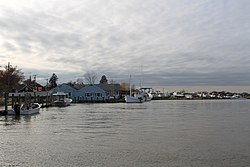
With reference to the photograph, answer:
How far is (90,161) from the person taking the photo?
54.6 feet

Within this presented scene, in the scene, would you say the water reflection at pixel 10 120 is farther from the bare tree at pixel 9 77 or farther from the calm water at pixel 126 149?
the bare tree at pixel 9 77

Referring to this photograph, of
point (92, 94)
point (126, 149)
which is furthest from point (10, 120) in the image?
point (92, 94)

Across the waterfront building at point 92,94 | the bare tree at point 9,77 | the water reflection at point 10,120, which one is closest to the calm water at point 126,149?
the water reflection at point 10,120

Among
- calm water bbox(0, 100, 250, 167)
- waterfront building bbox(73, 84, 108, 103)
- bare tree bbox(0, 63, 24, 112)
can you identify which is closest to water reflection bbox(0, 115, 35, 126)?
calm water bbox(0, 100, 250, 167)

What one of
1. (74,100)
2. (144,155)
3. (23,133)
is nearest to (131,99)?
(74,100)

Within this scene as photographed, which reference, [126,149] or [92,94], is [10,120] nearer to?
[126,149]

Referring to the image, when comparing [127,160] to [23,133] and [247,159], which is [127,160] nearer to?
[247,159]

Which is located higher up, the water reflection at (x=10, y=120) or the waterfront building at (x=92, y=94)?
the waterfront building at (x=92, y=94)

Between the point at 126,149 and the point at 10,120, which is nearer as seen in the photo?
the point at 126,149

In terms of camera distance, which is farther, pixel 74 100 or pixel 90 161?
pixel 74 100

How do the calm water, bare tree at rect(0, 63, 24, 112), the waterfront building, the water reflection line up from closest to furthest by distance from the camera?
the calm water → the water reflection → bare tree at rect(0, 63, 24, 112) → the waterfront building

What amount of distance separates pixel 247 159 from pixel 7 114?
121 feet

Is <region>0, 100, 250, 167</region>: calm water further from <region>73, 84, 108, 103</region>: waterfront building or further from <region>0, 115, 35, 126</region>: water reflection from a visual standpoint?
<region>73, 84, 108, 103</region>: waterfront building

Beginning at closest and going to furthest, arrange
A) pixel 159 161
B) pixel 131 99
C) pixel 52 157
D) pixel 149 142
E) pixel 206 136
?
pixel 159 161 → pixel 52 157 → pixel 149 142 → pixel 206 136 → pixel 131 99
